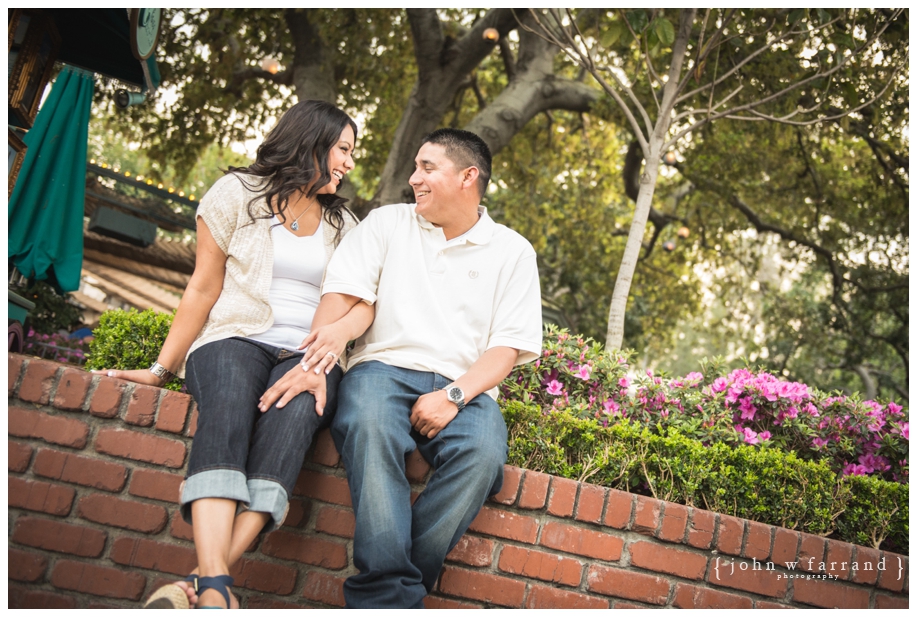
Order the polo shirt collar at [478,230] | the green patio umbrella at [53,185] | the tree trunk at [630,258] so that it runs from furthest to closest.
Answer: the green patio umbrella at [53,185]
the tree trunk at [630,258]
the polo shirt collar at [478,230]

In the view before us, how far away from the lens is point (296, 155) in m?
3.01

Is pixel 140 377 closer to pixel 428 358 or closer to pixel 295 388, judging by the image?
pixel 295 388

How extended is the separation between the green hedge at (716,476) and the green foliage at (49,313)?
764cm

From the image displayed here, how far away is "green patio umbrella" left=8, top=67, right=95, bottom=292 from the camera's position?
527cm

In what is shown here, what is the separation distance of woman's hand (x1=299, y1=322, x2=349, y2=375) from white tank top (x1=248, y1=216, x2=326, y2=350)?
14 centimetres

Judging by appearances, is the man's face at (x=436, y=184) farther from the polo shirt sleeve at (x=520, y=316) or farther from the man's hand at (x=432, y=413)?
the man's hand at (x=432, y=413)

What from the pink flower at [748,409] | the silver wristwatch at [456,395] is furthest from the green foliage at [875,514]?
the silver wristwatch at [456,395]

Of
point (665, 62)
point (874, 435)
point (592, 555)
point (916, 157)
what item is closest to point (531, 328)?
point (592, 555)

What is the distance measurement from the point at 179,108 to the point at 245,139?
1.19 meters

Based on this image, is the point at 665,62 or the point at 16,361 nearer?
the point at 16,361

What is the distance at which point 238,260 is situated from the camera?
2.79m

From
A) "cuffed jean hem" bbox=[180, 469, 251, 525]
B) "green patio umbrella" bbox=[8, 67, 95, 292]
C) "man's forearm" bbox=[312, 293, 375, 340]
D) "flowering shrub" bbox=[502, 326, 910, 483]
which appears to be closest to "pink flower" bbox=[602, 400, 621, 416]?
"flowering shrub" bbox=[502, 326, 910, 483]

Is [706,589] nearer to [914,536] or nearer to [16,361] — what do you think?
[914,536]

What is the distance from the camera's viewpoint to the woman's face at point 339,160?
3031mm
